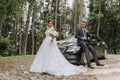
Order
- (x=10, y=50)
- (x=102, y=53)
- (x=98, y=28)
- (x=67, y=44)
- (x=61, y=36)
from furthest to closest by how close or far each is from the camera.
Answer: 1. (x=61, y=36)
2. (x=98, y=28)
3. (x=10, y=50)
4. (x=102, y=53)
5. (x=67, y=44)

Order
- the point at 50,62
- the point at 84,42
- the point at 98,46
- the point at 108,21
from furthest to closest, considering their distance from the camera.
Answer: the point at 108,21 < the point at 98,46 < the point at 84,42 < the point at 50,62

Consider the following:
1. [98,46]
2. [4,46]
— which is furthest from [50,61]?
[4,46]

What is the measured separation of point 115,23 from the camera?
166 ft

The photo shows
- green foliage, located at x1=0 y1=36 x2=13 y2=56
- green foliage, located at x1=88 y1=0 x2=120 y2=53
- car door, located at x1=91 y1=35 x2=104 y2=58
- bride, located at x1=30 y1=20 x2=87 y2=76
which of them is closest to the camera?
bride, located at x1=30 y1=20 x2=87 y2=76

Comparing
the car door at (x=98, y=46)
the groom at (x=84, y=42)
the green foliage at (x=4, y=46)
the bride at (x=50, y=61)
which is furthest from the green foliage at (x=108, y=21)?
the bride at (x=50, y=61)

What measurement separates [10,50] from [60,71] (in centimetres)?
1579

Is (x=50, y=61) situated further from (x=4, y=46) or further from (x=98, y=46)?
(x=4, y=46)

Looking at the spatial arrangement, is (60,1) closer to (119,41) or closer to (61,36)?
(61,36)

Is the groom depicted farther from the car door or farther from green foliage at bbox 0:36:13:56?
green foliage at bbox 0:36:13:56

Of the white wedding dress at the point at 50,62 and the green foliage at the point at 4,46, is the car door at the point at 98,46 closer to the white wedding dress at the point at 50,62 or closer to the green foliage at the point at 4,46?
the white wedding dress at the point at 50,62

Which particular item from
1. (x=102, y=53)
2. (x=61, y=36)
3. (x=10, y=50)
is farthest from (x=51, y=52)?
(x=61, y=36)

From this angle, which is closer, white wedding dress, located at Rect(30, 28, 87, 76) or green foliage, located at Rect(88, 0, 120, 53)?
white wedding dress, located at Rect(30, 28, 87, 76)

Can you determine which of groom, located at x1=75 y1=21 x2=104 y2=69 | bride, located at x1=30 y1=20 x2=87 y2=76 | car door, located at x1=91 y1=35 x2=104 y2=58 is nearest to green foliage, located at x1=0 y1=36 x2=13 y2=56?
car door, located at x1=91 y1=35 x2=104 y2=58

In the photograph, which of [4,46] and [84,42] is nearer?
[84,42]
